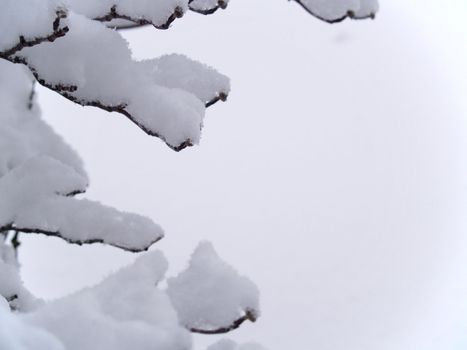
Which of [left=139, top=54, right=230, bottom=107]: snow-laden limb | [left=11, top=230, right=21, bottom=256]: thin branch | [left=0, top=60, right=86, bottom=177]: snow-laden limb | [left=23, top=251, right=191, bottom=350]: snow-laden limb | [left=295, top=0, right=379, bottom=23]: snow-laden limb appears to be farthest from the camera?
[left=11, top=230, right=21, bottom=256]: thin branch

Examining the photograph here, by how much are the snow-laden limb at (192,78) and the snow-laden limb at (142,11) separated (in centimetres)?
13

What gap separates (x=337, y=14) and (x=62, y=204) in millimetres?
868

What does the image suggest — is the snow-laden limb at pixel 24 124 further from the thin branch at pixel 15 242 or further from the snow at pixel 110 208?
the thin branch at pixel 15 242

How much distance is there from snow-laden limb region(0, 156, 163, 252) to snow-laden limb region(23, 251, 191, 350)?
1.33 feet

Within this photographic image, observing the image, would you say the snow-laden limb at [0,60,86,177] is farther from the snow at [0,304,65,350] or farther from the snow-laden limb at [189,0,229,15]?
the snow at [0,304,65,350]

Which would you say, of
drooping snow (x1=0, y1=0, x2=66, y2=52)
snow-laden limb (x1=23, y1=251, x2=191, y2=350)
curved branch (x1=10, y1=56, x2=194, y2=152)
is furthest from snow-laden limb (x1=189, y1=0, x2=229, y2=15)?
snow-laden limb (x1=23, y1=251, x2=191, y2=350)

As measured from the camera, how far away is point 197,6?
1.54m

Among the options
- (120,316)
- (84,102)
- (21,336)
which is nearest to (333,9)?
(84,102)

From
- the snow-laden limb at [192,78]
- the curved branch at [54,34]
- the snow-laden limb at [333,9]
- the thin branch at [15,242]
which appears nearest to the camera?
the curved branch at [54,34]

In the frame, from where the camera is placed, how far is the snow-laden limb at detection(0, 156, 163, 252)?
1511mm

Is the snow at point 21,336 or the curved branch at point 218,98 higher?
the curved branch at point 218,98

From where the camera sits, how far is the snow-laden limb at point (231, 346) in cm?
113

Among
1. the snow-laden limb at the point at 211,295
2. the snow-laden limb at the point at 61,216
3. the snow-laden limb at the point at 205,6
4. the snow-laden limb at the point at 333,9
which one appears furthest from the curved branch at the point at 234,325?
the snow-laden limb at the point at 333,9

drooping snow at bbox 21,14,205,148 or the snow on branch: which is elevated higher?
drooping snow at bbox 21,14,205,148
